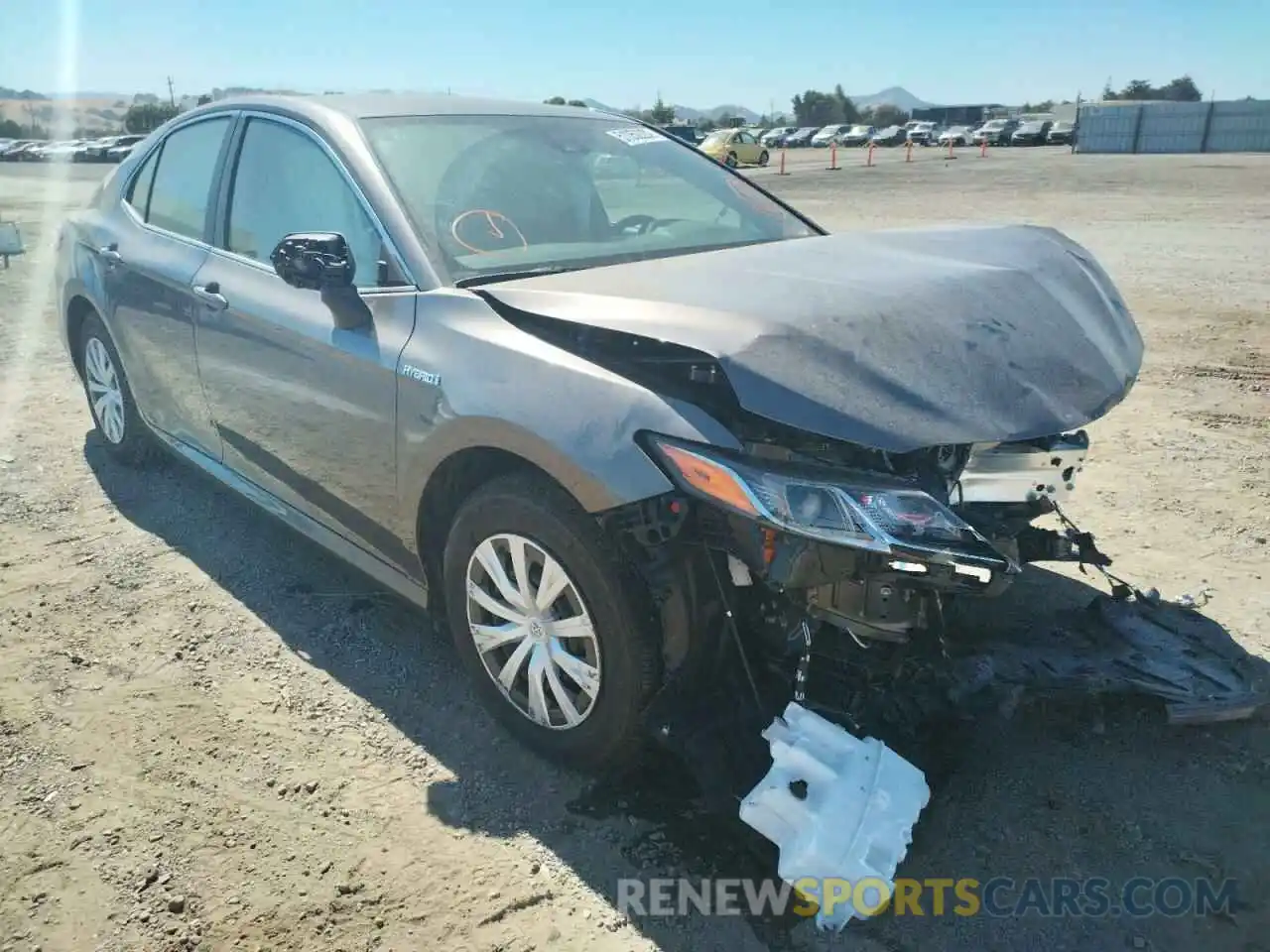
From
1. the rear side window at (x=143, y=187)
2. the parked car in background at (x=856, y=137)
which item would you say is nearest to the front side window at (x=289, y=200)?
the rear side window at (x=143, y=187)

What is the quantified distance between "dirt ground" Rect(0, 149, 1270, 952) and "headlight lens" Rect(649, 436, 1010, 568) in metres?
0.75

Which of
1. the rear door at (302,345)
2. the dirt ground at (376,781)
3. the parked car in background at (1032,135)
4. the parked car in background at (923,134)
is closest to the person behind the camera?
the dirt ground at (376,781)

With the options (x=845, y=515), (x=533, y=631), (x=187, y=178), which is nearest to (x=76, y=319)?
(x=187, y=178)

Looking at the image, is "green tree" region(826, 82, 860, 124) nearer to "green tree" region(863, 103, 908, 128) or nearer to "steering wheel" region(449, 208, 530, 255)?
"green tree" region(863, 103, 908, 128)

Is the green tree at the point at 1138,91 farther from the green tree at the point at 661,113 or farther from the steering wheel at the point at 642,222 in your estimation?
the steering wheel at the point at 642,222

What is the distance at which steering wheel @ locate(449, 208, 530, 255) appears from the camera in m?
3.04

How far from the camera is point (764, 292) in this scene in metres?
2.58

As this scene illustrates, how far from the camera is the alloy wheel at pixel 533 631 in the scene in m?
2.54

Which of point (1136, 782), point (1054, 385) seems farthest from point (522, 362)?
point (1136, 782)

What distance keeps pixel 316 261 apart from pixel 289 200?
727mm

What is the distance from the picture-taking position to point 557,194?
346 cm

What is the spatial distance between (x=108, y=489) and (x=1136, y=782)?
4651mm

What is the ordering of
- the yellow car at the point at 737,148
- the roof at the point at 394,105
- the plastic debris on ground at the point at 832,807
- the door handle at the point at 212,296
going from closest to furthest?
the plastic debris on ground at the point at 832,807
the roof at the point at 394,105
the door handle at the point at 212,296
the yellow car at the point at 737,148

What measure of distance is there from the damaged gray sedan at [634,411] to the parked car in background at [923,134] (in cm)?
5690
